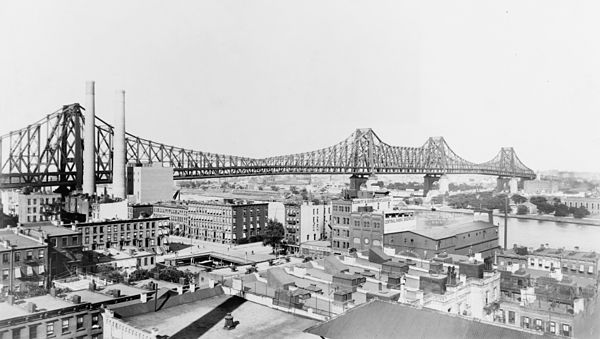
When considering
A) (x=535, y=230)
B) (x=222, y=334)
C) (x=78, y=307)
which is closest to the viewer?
(x=222, y=334)

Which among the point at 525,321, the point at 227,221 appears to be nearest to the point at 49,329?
the point at 525,321

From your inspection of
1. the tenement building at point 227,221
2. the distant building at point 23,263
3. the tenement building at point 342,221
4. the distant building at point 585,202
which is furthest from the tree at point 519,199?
the distant building at point 23,263

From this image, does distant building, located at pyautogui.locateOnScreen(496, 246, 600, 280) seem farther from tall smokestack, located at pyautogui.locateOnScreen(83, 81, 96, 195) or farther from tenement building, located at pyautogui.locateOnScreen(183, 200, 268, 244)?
tall smokestack, located at pyautogui.locateOnScreen(83, 81, 96, 195)

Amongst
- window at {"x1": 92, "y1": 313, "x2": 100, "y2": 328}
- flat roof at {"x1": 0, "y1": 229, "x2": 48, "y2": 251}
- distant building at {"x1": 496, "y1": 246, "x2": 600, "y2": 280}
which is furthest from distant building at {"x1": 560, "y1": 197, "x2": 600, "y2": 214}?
window at {"x1": 92, "y1": 313, "x2": 100, "y2": 328}

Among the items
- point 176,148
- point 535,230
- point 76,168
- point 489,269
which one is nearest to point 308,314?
point 489,269

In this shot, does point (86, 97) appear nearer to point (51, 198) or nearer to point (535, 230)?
point (51, 198)

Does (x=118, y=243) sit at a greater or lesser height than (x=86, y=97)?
lesser
